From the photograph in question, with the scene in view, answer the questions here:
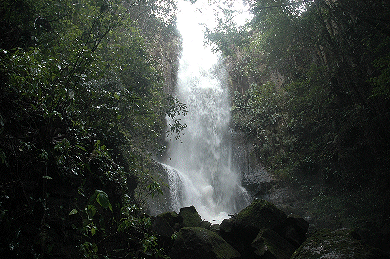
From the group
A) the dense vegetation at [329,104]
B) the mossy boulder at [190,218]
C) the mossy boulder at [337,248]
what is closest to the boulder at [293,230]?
the mossy boulder at [337,248]

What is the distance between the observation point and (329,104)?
11062 mm

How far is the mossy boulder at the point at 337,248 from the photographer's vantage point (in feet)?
12.1

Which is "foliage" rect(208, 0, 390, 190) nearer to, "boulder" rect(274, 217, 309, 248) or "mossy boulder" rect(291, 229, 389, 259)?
"boulder" rect(274, 217, 309, 248)

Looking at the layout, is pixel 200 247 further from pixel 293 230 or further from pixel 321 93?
pixel 321 93

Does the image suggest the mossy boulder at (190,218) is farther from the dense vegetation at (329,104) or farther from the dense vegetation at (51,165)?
the dense vegetation at (329,104)

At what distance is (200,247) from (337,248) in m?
2.66

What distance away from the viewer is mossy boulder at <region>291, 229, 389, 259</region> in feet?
12.1

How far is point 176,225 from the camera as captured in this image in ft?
23.1

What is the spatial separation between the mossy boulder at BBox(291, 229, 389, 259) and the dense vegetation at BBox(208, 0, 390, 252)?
400 cm

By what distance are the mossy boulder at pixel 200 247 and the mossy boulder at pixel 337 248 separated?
1.65 m

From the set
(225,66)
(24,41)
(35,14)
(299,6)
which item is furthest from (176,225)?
(225,66)

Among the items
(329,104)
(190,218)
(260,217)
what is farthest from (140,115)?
(329,104)

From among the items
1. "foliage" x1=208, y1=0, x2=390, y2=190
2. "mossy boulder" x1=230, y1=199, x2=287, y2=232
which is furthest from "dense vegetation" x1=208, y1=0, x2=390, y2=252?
"mossy boulder" x1=230, y1=199, x2=287, y2=232

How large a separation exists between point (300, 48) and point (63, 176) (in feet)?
45.2
